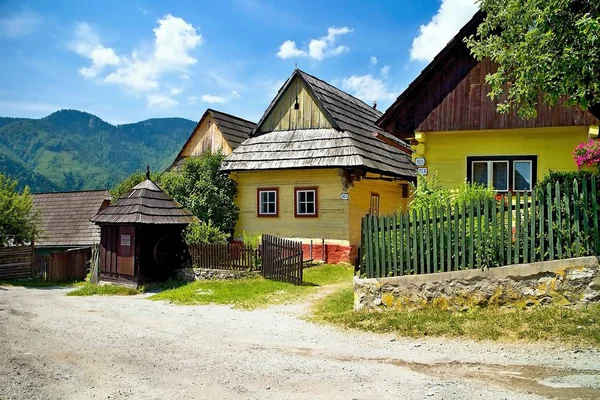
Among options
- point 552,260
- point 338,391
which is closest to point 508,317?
point 552,260

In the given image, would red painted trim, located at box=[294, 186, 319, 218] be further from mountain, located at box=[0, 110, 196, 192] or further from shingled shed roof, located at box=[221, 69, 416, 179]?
mountain, located at box=[0, 110, 196, 192]

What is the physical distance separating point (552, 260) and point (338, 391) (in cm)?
465

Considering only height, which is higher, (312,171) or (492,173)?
(312,171)

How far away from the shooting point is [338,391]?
5555mm

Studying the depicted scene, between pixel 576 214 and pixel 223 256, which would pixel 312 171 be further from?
pixel 576 214

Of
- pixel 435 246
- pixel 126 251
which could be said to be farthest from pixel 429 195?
pixel 126 251

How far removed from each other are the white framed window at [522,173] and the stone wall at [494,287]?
18.9 ft

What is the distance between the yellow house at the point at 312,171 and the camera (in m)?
18.2

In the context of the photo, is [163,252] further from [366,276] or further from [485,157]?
[485,157]

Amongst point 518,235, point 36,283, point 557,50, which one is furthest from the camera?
point 36,283

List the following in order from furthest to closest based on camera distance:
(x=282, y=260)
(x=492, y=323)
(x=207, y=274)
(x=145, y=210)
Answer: (x=145, y=210) → (x=207, y=274) → (x=282, y=260) → (x=492, y=323)

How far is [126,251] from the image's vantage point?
634 inches

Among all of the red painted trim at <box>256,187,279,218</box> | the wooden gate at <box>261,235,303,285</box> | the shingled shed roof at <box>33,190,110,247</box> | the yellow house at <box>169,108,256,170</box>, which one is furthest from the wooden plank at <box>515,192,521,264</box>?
the shingled shed roof at <box>33,190,110,247</box>

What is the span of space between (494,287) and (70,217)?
26.3m
